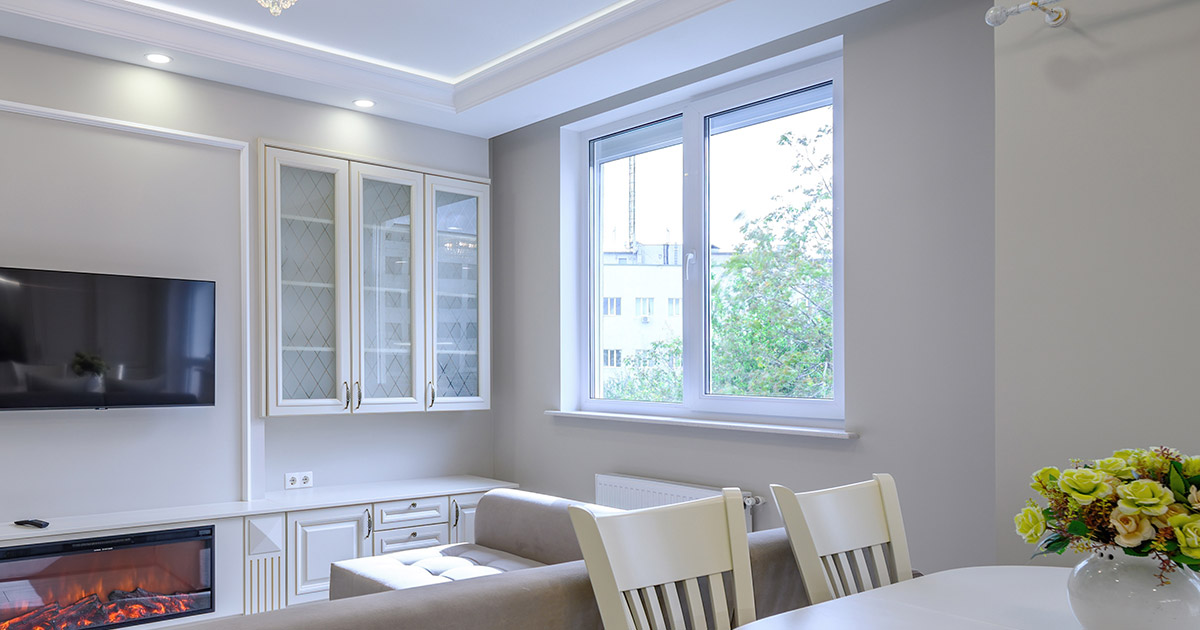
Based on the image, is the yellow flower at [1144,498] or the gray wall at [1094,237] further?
the gray wall at [1094,237]

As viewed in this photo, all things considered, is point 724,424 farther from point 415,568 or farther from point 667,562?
point 667,562

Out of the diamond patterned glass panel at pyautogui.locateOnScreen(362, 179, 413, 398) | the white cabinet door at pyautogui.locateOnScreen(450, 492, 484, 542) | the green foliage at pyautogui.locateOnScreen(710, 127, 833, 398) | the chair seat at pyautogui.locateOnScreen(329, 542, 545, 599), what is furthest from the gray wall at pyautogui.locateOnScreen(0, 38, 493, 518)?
the green foliage at pyautogui.locateOnScreen(710, 127, 833, 398)

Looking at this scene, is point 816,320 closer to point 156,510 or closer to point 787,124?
point 787,124

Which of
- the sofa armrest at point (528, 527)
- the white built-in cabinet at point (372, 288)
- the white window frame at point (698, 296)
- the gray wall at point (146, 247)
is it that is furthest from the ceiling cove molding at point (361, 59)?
the sofa armrest at point (528, 527)

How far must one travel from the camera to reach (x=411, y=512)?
4.28m

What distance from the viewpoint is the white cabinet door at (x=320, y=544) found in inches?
153

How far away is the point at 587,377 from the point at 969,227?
2.36 meters

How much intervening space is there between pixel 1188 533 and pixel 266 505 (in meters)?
3.65

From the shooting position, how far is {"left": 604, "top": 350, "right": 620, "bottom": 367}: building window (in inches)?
182

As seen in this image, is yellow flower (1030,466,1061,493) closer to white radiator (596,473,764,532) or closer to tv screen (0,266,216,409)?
white radiator (596,473,764,532)

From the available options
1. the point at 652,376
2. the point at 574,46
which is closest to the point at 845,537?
the point at 652,376

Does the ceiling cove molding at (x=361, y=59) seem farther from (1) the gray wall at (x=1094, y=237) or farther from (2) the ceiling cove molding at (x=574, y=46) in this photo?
(1) the gray wall at (x=1094, y=237)

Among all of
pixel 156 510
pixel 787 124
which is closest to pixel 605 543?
pixel 787 124

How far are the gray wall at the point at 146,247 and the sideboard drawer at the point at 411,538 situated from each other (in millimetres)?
538
